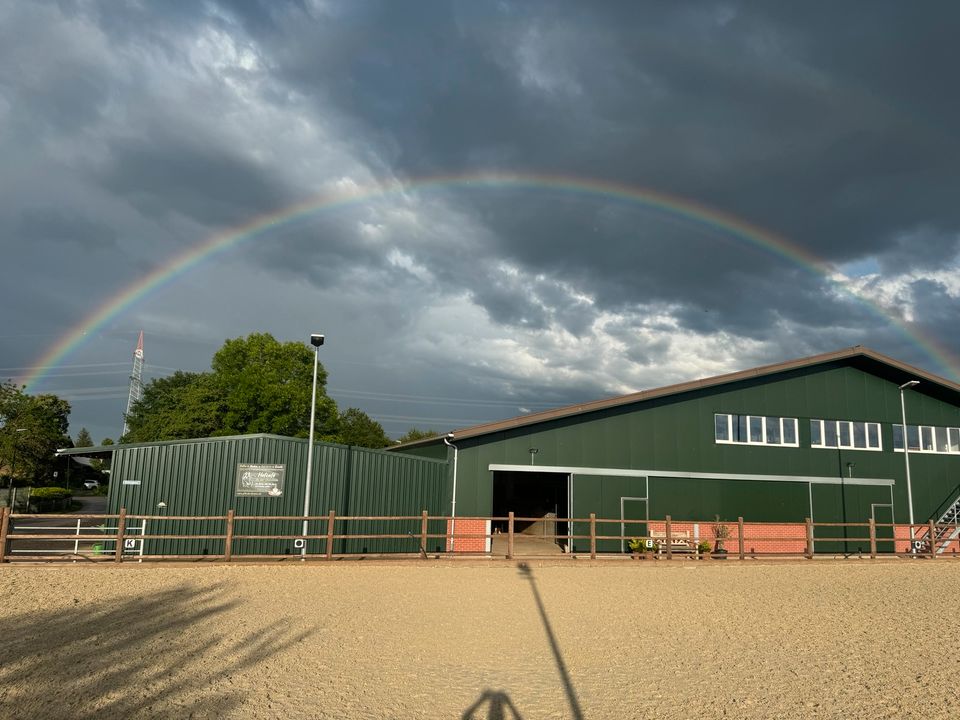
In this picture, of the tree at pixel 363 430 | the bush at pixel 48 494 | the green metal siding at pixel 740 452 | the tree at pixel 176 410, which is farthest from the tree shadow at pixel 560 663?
the tree at pixel 363 430

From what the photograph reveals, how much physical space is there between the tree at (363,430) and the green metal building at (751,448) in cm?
5961

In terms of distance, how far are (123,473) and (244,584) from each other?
255 inches

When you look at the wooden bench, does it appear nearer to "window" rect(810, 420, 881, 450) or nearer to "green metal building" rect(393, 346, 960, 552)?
"green metal building" rect(393, 346, 960, 552)

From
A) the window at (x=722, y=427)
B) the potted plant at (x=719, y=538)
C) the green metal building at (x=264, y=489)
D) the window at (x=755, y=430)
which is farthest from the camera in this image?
the window at (x=755, y=430)

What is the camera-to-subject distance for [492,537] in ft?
Result: 72.9

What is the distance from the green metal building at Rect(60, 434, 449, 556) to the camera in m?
18.2

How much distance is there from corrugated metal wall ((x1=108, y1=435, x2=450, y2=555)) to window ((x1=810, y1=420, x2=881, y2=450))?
1420 centimetres

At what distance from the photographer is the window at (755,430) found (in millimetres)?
24531

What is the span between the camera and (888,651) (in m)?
9.06

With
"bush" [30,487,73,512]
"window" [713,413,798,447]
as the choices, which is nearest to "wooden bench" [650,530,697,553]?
"window" [713,413,798,447]

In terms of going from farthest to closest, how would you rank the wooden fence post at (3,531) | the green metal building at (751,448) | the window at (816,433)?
the window at (816,433) < the green metal building at (751,448) < the wooden fence post at (3,531)

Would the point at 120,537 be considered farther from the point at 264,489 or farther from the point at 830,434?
the point at 830,434

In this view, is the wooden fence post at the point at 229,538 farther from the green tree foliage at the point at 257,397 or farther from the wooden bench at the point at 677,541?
the green tree foliage at the point at 257,397

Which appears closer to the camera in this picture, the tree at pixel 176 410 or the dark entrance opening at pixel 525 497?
the dark entrance opening at pixel 525 497
